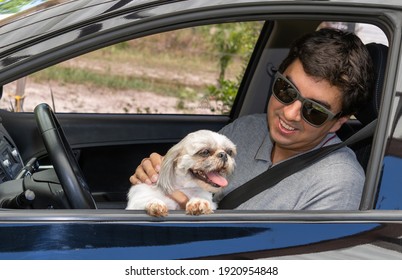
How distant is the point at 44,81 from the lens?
9.06 m

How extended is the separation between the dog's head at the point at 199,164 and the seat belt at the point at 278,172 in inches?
4.3

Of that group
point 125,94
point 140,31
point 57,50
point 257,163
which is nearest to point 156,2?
point 140,31

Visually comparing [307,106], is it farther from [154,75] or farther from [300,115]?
[154,75]

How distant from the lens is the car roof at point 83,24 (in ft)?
7.30

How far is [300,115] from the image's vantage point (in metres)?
2.77

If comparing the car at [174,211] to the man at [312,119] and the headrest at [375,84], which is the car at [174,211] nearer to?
the headrest at [375,84]

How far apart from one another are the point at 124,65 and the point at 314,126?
7175mm

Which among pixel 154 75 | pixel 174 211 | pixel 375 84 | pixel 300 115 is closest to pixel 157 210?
pixel 174 211

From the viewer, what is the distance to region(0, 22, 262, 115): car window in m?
8.52

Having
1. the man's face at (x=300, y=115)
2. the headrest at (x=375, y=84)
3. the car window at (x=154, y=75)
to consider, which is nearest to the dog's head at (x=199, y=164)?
the man's face at (x=300, y=115)

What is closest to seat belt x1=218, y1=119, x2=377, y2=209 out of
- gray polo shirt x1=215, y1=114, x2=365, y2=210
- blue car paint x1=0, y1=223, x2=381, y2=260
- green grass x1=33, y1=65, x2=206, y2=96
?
gray polo shirt x1=215, y1=114, x2=365, y2=210

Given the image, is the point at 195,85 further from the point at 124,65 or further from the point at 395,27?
the point at 395,27

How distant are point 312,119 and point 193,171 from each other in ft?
1.43

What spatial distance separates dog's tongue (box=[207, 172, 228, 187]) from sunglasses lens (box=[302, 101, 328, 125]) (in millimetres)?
350
